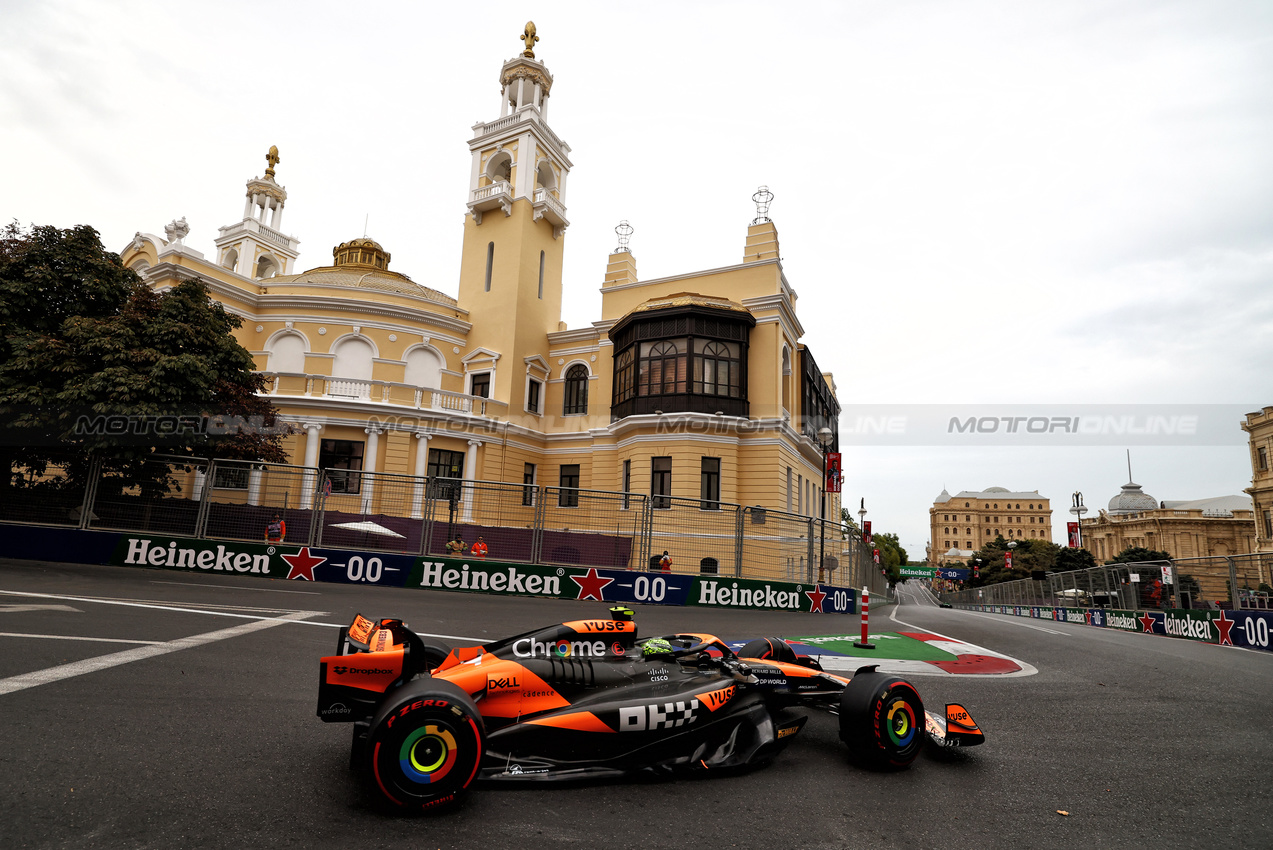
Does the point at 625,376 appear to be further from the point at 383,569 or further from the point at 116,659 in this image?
the point at 116,659

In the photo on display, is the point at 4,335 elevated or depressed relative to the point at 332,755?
elevated

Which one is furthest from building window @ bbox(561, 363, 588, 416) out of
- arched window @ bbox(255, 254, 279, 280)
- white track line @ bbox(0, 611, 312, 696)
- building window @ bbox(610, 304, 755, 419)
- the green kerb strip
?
arched window @ bbox(255, 254, 279, 280)

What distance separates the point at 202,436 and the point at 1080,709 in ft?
69.3

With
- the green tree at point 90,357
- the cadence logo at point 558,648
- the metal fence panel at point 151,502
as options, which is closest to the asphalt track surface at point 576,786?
the cadence logo at point 558,648

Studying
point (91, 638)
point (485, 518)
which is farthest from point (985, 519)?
point (91, 638)

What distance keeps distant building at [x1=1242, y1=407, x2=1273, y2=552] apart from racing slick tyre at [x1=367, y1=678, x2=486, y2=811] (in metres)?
78.7

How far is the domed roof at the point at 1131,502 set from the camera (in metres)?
124

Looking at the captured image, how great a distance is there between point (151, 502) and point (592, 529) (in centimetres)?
1002

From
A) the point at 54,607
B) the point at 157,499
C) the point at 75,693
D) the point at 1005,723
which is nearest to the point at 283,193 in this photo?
the point at 157,499

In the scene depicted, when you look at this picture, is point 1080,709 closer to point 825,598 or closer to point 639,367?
point 825,598

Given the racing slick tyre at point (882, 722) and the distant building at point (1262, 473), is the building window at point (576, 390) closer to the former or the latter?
the racing slick tyre at point (882, 722)

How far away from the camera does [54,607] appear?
8.95 meters

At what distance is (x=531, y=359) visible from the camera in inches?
1367

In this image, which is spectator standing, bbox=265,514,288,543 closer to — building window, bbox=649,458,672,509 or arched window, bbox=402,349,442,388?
building window, bbox=649,458,672,509
